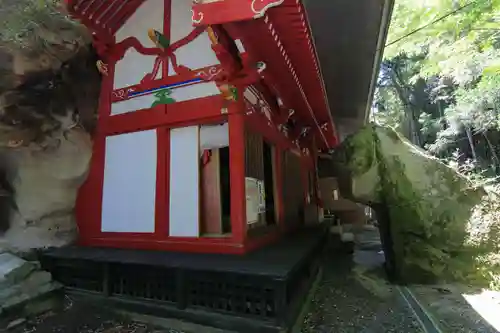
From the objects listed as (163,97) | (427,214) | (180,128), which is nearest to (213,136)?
(180,128)

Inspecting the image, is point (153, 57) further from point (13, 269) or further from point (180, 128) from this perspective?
point (13, 269)

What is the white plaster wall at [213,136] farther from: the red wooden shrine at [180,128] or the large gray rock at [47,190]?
the large gray rock at [47,190]

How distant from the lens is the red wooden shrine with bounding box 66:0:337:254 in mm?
3545

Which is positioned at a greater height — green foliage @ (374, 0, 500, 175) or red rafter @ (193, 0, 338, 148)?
green foliage @ (374, 0, 500, 175)

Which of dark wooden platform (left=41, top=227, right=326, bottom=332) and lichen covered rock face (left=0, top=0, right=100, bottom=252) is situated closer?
dark wooden platform (left=41, top=227, right=326, bottom=332)

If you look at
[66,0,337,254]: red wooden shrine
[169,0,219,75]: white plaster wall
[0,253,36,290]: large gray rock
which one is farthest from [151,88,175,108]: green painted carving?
[0,253,36,290]: large gray rock

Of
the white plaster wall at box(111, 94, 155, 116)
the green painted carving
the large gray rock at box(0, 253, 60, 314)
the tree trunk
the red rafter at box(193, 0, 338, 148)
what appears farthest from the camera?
the tree trunk

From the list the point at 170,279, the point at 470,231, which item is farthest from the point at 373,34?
the point at 170,279

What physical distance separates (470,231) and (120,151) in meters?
4.89

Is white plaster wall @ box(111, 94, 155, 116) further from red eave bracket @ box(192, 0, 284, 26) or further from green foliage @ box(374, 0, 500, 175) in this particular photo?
green foliage @ box(374, 0, 500, 175)

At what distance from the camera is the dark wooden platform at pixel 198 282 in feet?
9.06

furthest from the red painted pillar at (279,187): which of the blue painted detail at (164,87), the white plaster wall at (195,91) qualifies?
the blue painted detail at (164,87)

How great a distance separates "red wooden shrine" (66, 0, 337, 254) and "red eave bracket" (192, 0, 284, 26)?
640mm

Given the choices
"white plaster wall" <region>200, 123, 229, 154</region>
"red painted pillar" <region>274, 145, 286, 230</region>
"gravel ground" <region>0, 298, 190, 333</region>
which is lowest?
"gravel ground" <region>0, 298, 190, 333</region>
